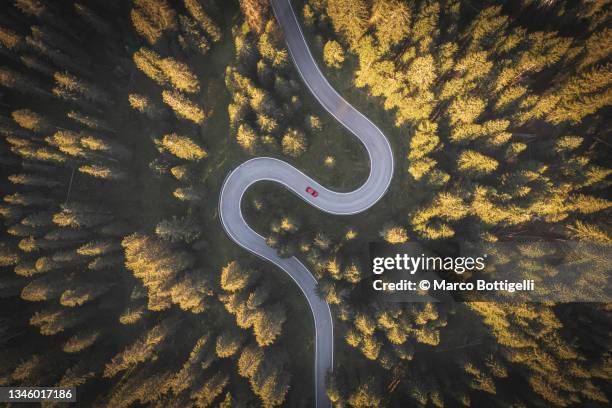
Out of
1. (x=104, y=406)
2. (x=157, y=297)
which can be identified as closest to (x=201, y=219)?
(x=157, y=297)

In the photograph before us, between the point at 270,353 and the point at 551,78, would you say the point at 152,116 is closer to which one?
the point at 270,353

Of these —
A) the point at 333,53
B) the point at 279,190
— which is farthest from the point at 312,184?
the point at 333,53

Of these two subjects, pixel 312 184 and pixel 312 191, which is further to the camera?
pixel 312 184

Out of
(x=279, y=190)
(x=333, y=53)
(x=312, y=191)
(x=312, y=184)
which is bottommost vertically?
(x=279, y=190)

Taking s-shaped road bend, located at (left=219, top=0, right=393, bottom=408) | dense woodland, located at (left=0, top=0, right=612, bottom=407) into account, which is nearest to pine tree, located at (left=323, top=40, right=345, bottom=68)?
dense woodland, located at (left=0, top=0, right=612, bottom=407)

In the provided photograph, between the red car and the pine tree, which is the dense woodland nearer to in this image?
the pine tree

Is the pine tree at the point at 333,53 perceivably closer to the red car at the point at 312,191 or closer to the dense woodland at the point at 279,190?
the dense woodland at the point at 279,190

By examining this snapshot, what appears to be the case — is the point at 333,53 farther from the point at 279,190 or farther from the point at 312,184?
the point at 279,190
